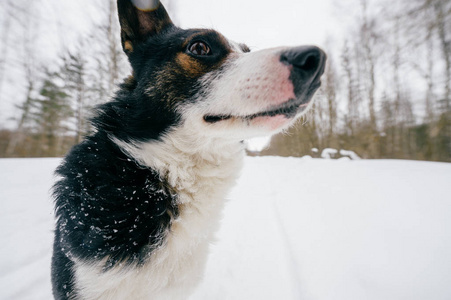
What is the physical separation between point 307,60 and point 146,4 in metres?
1.66

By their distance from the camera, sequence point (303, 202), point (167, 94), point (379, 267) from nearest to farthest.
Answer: point (167, 94)
point (379, 267)
point (303, 202)

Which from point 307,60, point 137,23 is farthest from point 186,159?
point 137,23

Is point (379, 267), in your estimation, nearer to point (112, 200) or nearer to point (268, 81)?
point (268, 81)

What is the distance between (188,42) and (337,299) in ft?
8.60

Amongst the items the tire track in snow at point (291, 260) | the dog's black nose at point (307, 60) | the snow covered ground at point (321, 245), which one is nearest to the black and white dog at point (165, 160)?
the dog's black nose at point (307, 60)

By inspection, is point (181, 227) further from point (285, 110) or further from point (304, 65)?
point (304, 65)

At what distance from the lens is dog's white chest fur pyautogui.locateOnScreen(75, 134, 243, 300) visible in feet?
3.88

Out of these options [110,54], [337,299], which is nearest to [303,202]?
[337,299]

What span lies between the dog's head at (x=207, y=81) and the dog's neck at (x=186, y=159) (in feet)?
0.27

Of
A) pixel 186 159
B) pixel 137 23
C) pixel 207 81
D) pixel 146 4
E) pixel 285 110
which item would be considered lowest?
pixel 186 159

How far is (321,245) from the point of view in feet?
8.13

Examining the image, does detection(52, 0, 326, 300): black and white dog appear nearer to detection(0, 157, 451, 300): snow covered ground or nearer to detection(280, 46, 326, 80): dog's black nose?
detection(280, 46, 326, 80): dog's black nose

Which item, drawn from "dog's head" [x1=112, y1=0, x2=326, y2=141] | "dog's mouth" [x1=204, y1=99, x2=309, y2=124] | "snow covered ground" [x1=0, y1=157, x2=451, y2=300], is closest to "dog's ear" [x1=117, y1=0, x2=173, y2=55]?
"dog's head" [x1=112, y1=0, x2=326, y2=141]

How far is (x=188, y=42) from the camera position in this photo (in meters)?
1.67
